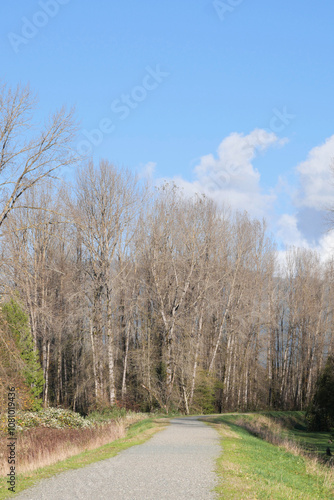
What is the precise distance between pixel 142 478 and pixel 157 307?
23.9 m

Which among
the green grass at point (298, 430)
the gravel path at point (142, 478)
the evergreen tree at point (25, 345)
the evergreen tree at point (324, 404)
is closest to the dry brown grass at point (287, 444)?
the green grass at point (298, 430)

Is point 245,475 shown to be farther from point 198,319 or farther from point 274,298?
point 274,298

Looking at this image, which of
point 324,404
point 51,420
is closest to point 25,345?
point 51,420

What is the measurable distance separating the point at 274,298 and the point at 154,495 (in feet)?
139

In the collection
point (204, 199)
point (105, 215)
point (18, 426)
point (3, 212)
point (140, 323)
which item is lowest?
point (18, 426)

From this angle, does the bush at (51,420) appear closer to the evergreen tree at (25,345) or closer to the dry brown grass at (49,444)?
the dry brown grass at (49,444)

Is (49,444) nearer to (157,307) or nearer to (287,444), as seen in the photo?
(287,444)

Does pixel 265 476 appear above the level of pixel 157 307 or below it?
below

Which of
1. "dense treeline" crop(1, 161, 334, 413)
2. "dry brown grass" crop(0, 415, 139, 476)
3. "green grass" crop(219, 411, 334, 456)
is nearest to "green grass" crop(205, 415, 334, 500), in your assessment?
"dry brown grass" crop(0, 415, 139, 476)

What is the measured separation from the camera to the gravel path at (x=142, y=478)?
8.24 m

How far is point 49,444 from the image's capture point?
14977 millimetres

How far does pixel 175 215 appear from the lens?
3484 cm

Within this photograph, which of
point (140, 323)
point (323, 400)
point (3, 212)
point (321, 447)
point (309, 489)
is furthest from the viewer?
point (140, 323)

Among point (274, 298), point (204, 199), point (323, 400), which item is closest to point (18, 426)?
point (323, 400)
